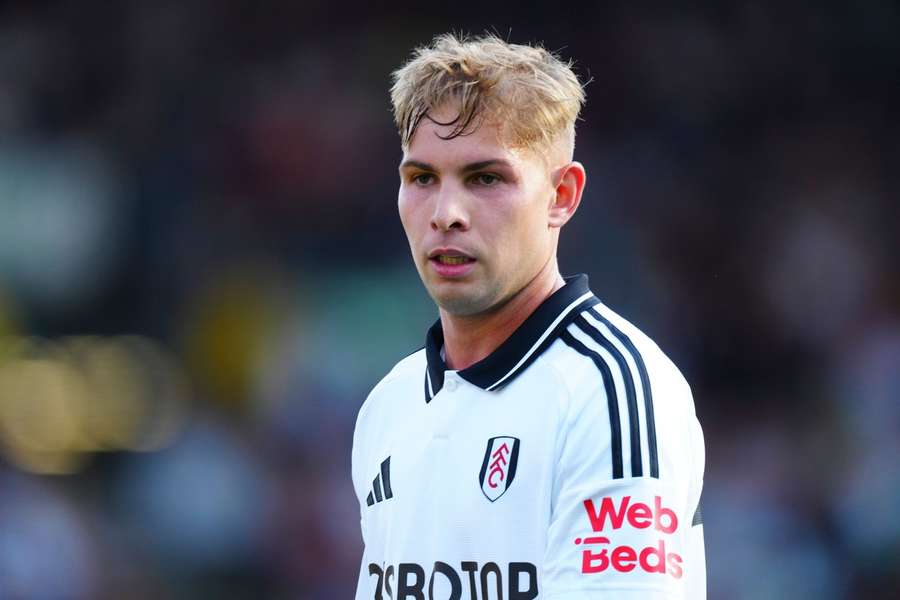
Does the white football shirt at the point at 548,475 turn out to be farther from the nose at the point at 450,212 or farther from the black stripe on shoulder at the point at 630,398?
the nose at the point at 450,212

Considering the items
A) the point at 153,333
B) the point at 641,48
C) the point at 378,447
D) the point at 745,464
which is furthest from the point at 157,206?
the point at 378,447

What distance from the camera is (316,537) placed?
295 inches

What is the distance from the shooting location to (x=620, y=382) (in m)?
2.38

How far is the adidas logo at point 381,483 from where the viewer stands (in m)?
2.77

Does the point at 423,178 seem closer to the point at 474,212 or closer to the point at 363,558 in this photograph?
the point at 474,212

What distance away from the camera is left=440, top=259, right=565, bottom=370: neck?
2697 millimetres

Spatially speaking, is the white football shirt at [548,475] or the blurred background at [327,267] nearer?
the white football shirt at [548,475]

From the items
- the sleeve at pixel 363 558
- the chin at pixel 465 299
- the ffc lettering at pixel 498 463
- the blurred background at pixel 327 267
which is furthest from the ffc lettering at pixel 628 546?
the blurred background at pixel 327 267

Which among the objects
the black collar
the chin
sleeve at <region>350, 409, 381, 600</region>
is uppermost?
the chin

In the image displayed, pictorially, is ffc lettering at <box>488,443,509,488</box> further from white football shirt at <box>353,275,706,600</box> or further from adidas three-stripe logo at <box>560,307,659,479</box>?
adidas three-stripe logo at <box>560,307,659,479</box>

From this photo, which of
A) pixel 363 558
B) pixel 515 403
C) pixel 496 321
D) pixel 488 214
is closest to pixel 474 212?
pixel 488 214

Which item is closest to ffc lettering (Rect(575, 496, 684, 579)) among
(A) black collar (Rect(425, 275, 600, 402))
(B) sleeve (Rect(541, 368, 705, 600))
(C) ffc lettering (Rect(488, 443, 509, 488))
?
(B) sleeve (Rect(541, 368, 705, 600))

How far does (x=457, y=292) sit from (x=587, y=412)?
0.40 m

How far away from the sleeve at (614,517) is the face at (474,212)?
355mm
